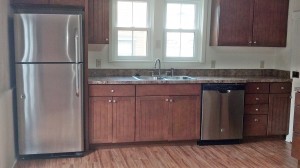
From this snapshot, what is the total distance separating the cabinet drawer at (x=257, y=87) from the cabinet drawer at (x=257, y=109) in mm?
209

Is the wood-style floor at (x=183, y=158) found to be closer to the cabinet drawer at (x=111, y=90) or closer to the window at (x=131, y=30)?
the cabinet drawer at (x=111, y=90)

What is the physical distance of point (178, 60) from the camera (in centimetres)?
488

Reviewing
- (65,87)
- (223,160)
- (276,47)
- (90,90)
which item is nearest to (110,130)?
(90,90)

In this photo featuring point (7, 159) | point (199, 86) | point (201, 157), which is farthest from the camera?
point (199, 86)

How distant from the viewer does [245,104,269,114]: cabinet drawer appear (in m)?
4.52

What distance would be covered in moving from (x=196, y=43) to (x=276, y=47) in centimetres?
120

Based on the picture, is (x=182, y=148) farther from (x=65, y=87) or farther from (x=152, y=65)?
(x=65, y=87)

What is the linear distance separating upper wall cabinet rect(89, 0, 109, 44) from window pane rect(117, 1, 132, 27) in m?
0.49

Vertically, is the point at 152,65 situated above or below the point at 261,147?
above

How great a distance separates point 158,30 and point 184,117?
4.31 feet

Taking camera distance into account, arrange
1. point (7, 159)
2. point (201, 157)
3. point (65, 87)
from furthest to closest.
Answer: point (201, 157), point (65, 87), point (7, 159)

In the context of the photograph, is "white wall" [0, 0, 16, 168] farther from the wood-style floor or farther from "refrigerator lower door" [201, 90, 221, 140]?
"refrigerator lower door" [201, 90, 221, 140]

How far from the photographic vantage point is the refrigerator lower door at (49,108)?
11.9ft

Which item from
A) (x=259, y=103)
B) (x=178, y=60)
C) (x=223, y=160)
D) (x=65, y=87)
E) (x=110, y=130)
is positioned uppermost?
(x=178, y=60)
